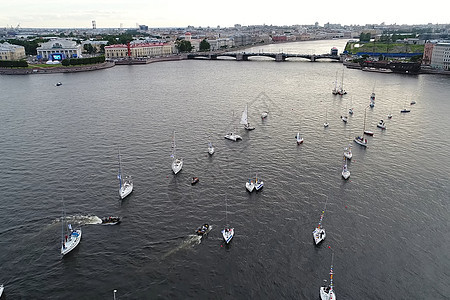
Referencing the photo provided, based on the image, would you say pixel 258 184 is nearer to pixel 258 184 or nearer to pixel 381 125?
pixel 258 184

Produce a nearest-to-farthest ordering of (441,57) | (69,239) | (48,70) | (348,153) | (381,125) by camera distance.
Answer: (69,239), (348,153), (381,125), (48,70), (441,57)

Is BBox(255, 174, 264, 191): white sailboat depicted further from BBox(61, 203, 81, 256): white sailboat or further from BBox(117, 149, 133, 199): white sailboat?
BBox(61, 203, 81, 256): white sailboat

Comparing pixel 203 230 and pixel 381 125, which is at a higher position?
pixel 381 125

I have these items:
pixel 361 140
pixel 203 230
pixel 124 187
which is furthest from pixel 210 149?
pixel 361 140

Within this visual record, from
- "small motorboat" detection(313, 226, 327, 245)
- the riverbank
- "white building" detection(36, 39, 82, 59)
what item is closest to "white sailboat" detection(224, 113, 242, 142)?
"small motorboat" detection(313, 226, 327, 245)

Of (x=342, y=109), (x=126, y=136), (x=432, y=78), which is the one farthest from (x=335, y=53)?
(x=126, y=136)

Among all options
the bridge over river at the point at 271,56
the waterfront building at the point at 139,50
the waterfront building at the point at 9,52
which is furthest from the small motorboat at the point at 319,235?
the waterfront building at the point at 139,50
